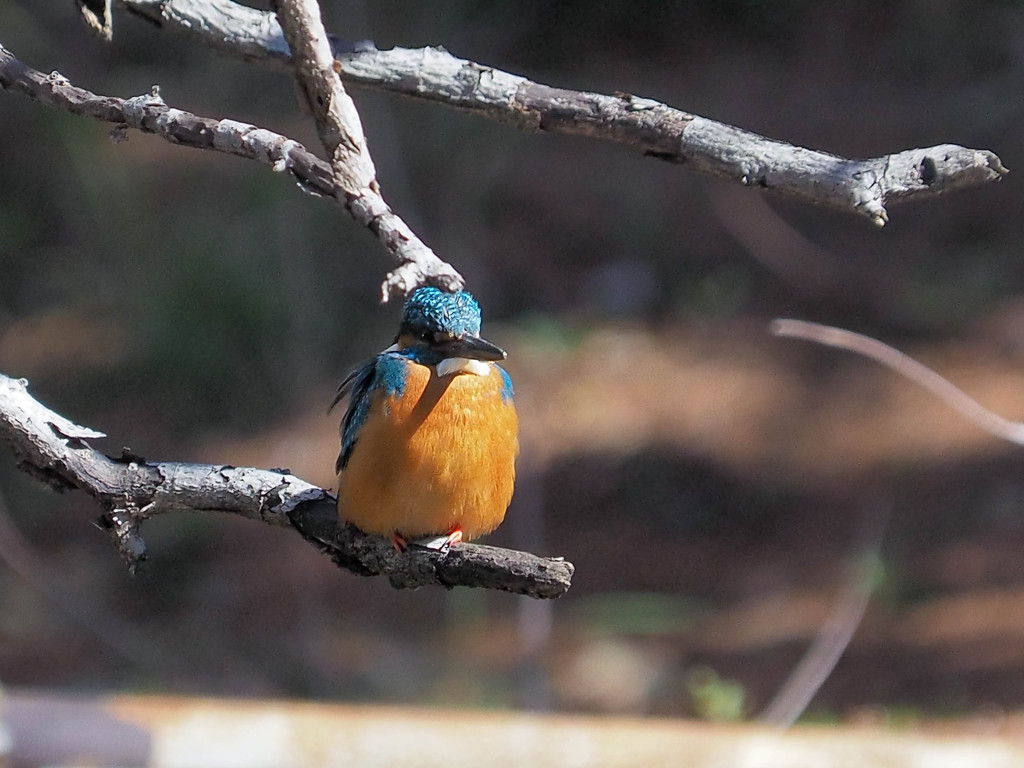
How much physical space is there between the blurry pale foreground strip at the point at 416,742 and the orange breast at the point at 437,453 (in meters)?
1.65

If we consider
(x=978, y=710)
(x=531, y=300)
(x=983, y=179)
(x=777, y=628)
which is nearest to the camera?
(x=983, y=179)

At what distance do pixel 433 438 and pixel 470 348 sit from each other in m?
0.26

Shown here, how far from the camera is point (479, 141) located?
27.5ft

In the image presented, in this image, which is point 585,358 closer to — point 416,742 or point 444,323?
point 416,742

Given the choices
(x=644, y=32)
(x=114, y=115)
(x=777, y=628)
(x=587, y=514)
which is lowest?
(x=114, y=115)

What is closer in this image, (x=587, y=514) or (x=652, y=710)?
(x=652, y=710)

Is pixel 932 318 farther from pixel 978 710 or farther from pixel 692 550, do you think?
pixel 978 710

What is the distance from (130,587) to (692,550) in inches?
112

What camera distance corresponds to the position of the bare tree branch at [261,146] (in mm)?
1211

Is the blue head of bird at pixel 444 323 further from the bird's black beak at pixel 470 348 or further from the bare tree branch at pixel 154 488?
the bare tree branch at pixel 154 488

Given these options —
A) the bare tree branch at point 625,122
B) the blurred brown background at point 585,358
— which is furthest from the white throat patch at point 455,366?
the blurred brown background at point 585,358

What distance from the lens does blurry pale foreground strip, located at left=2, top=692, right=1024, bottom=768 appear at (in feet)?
11.7

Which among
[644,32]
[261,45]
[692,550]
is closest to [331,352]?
[692,550]

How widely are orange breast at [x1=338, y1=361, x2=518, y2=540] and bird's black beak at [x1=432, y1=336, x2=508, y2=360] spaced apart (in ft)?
0.34
